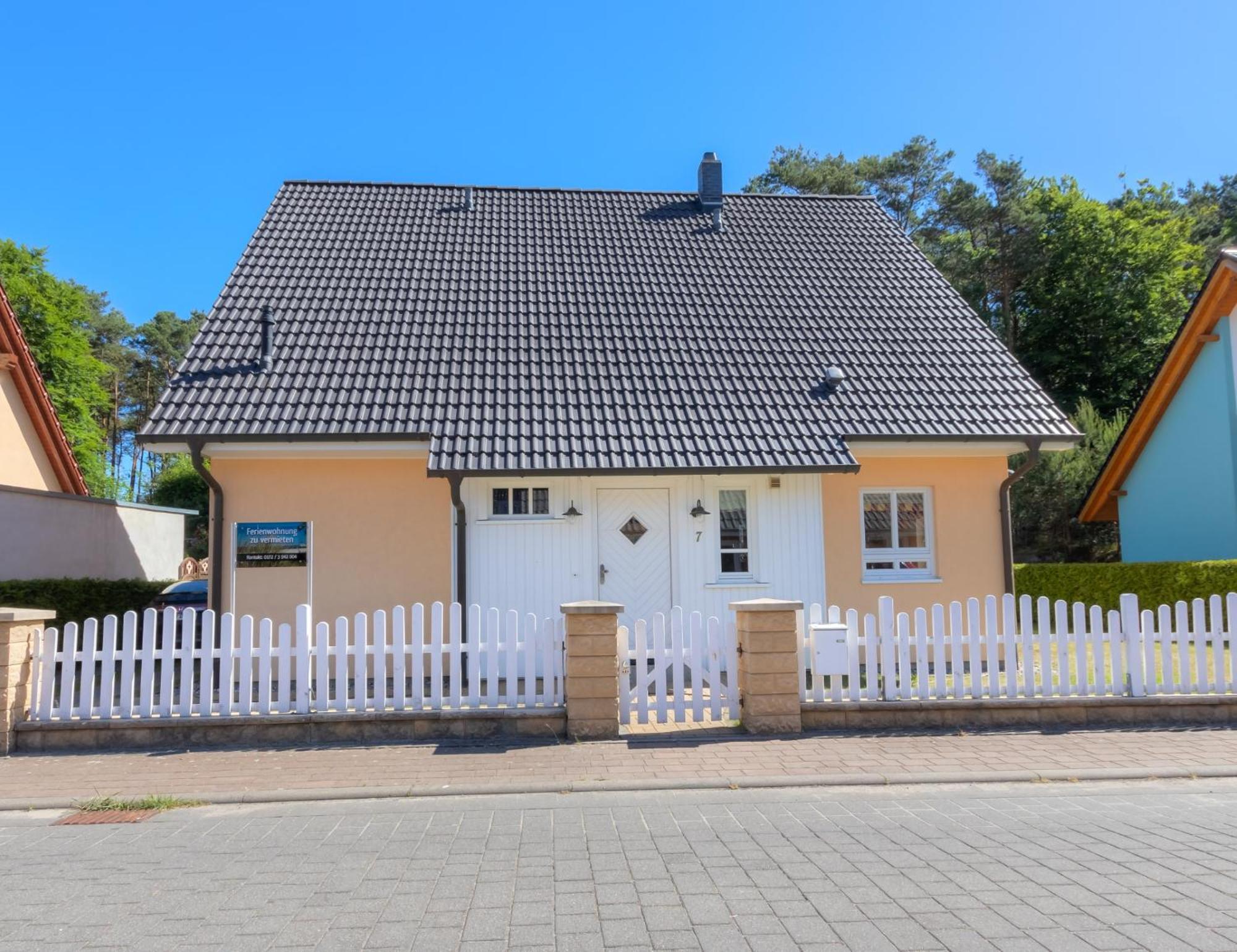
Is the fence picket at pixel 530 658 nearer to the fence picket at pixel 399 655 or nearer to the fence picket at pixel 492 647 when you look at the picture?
the fence picket at pixel 492 647

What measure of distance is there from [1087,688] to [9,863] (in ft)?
29.7

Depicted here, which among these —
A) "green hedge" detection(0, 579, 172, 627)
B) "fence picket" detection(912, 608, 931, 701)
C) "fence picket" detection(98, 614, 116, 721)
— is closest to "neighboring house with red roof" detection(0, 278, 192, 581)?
"green hedge" detection(0, 579, 172, 627)

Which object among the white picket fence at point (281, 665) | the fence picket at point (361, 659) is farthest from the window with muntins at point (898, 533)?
the fence picket at point (361, 659)

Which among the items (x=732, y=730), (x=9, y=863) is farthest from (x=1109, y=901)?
(x=9, y=863)

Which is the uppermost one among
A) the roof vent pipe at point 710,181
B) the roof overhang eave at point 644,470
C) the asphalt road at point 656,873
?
the roof vent pipe at point 710,181

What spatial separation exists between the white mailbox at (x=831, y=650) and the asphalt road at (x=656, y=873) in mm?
1849

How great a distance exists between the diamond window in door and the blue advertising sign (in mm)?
4173

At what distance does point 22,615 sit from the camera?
7.76 meters

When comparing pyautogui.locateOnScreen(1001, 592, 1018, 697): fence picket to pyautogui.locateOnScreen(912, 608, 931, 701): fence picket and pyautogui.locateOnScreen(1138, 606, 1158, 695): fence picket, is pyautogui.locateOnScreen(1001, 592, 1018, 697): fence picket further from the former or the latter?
pyautogui.locateOnScreen(1138, 606, 1158, 695): fence picket

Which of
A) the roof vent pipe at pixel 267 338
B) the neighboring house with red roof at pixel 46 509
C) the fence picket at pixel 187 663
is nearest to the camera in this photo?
the fence picket at pixel 187 663

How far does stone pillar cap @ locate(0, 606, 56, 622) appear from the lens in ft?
24.9

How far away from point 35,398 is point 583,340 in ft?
41.6

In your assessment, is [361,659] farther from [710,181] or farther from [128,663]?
[710,181]

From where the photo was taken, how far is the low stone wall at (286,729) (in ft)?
25.6
